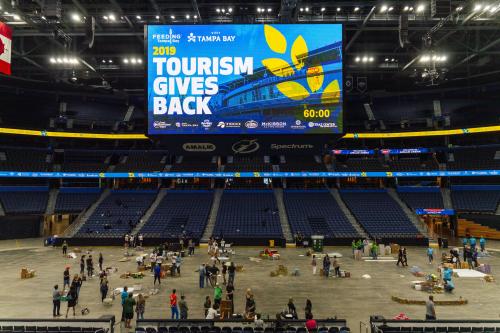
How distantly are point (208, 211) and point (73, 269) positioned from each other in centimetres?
1891

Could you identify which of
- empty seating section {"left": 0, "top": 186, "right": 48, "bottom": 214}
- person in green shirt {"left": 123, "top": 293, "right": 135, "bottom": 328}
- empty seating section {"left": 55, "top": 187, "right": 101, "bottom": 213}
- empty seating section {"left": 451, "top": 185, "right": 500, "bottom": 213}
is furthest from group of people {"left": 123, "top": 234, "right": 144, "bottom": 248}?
empty seating section {"left": 451, "top": 185, "right": 500, "bottom": 213}

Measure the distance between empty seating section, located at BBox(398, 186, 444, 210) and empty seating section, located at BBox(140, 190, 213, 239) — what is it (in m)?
24.8

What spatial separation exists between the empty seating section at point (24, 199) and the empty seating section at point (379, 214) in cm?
3826

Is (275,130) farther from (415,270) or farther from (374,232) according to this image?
(374,232)

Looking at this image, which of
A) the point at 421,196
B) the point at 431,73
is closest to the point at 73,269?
the point at 431,73

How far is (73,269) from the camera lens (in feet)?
86.7

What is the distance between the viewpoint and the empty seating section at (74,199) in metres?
45.6

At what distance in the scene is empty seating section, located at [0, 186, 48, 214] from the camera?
143ft

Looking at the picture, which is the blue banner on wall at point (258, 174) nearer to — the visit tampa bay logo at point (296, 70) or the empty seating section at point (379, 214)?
the empty seating section at point (379, 214)

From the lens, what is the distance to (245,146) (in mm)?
15922

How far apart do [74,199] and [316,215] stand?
31.0 meters

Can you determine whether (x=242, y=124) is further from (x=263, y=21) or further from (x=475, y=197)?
(x=475, y=197)

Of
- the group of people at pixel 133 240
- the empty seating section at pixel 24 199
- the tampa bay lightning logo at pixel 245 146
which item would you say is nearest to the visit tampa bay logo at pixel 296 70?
the tampa bay lightning logo at pixel 245 146

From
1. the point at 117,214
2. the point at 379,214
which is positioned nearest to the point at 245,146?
the point at 379,214
